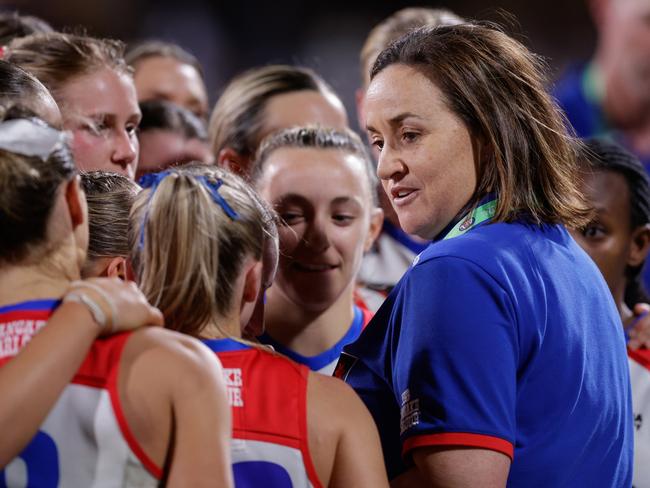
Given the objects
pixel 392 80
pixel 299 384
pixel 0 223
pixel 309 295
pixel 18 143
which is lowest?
pixel 309 295

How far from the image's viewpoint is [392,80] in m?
2.19

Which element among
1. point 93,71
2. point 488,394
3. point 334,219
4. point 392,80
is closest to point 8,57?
point 93,71

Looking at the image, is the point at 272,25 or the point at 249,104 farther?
the point at 272,25

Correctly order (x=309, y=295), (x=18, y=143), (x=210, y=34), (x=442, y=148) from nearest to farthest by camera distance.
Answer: (x=18, y=143) < (x=442, y=148) < (x=309, y=295) < (x=210, y=34)

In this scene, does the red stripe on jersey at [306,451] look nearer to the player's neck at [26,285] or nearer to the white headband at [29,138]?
the player's neck at [26,285]

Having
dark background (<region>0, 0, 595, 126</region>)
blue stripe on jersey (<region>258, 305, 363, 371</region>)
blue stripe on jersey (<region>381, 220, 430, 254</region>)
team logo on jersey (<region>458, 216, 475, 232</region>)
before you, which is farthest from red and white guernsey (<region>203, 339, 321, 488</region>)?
dark background (<region>0, 0, 595, 126</region>)

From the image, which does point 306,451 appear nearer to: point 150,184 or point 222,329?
point 222,329

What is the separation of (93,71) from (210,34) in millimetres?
5417

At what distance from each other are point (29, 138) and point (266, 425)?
2.27 ft

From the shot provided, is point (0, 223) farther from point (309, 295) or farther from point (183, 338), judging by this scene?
point (309, 295)

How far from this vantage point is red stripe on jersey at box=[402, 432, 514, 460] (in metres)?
1.86

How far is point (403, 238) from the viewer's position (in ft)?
13.2

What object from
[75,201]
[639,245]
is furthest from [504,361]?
[639,245]

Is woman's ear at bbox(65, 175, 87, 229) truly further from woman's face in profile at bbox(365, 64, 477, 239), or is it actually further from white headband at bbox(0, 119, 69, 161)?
woman's face in profile at bbox(365, 64, 477, 239)
